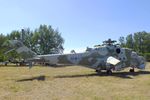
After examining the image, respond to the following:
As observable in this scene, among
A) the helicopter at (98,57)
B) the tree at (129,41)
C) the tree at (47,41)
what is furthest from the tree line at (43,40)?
the helicopter at (98,57)

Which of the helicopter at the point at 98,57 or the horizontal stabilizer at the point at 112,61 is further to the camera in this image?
the helicopter at the point at 98,57

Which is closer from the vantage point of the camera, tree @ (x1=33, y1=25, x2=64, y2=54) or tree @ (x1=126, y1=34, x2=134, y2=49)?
tree @ (x1=33, y1=25, x2=64, y2=54)

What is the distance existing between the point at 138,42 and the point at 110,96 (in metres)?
101

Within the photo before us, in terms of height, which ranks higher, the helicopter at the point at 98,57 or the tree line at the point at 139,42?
the tree line at the point at 139,42

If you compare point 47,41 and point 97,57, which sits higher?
point 47,41

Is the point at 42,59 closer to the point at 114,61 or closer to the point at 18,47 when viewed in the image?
the point at 18,47

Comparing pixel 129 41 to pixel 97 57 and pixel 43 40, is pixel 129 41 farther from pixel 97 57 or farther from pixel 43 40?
pixel 97 57

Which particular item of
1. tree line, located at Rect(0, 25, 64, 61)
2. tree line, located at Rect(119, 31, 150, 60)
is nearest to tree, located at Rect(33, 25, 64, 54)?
tree line, located at Rect(0, 25, 64, 61)

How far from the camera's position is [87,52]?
29359 millimetres

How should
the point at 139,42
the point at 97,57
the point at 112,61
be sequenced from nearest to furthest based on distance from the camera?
the point at 112,61 < the point at 97,57 < the point at 139,42

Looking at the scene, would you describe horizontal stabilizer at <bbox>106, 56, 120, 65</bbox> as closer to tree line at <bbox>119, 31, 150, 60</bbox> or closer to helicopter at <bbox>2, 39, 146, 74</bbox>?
helicopter at <bbox>2, 39, 146, 74</bbox>

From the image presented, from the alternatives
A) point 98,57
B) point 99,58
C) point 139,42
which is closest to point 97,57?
point 98,57

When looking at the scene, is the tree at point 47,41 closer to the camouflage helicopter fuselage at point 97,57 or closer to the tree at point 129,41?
the tree at point 129,41

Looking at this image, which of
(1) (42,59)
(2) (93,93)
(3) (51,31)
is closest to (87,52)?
(1) (42,59)
